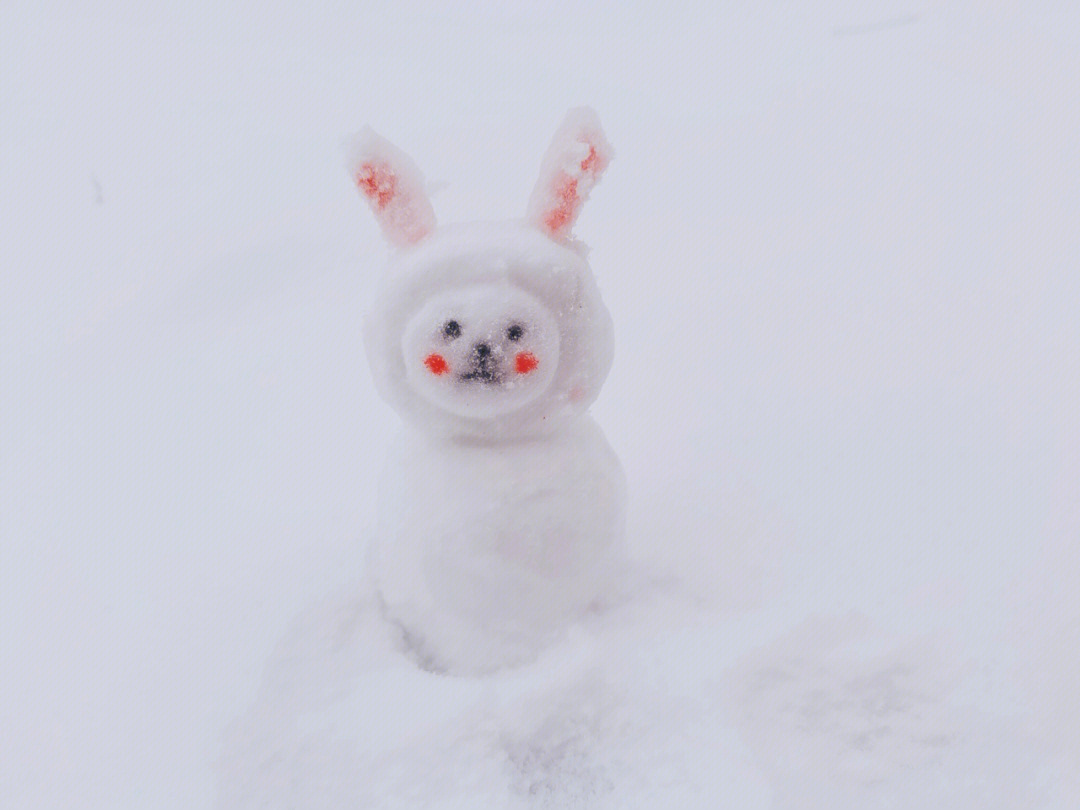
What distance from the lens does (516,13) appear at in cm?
435

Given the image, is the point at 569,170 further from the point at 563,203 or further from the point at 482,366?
the point at 482,366

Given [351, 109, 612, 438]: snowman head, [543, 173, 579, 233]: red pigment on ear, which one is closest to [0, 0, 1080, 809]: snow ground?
[351, 109, 612, 438]: snowman head

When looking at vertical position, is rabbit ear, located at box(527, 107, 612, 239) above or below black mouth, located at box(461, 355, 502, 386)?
above

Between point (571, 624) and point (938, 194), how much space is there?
171 cm

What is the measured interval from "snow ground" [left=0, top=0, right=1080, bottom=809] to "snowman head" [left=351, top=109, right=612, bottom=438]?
0.41 m

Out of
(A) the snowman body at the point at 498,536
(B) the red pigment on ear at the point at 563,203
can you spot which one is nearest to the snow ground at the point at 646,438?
(A) the snowman body at the point at 498,536

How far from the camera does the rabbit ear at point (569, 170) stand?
3.73 ft

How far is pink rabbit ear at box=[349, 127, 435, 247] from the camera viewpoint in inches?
44.7

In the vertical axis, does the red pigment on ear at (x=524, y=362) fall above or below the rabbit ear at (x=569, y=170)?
below

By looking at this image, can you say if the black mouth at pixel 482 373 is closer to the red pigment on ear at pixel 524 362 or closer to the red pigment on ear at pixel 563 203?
the red pigment on ear at pixel 524 362

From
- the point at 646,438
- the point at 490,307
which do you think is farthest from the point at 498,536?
the point at 646,438

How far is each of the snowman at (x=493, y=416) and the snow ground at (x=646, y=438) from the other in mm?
122

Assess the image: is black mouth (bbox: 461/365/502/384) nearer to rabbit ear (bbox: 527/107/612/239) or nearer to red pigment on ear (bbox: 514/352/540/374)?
red pigment on ear (bbox: 514/352/540/374)

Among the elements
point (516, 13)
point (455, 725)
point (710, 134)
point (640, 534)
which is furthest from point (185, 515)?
point (516, 13)
